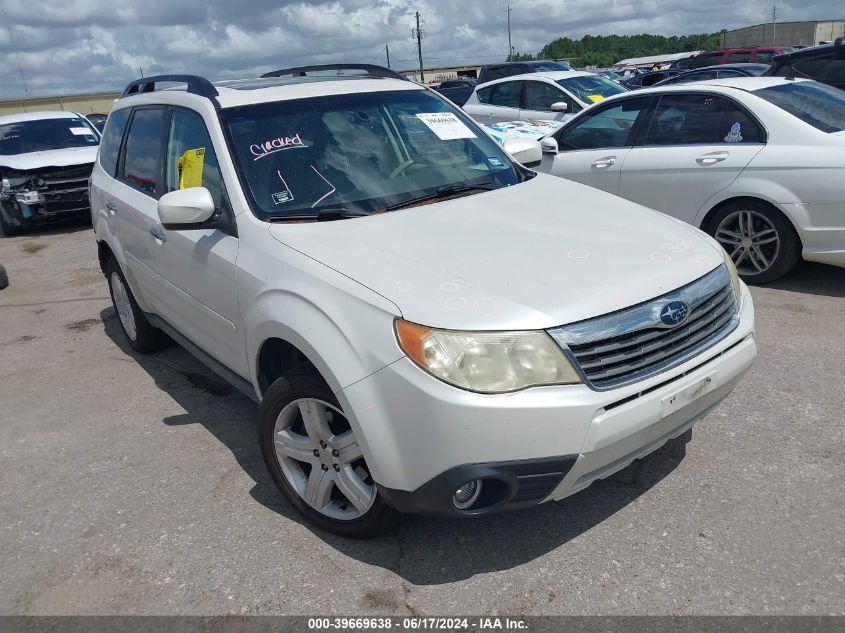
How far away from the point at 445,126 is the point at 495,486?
2.27 m

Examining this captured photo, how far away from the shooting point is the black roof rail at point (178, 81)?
380 cm

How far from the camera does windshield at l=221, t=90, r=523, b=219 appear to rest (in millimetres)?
3346

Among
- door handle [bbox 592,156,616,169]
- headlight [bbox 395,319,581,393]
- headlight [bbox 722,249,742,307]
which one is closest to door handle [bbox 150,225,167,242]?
headlight [bbox 395,319,581,393]

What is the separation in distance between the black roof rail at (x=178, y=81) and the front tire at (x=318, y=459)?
5.64 feet

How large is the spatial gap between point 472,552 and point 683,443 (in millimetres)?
1288

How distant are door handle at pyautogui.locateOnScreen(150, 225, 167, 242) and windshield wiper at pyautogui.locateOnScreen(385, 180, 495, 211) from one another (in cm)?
139

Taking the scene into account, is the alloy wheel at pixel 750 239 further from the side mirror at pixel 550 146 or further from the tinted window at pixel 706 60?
the tinted window at pixel 706 60

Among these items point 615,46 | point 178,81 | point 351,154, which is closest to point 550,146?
point 351,154

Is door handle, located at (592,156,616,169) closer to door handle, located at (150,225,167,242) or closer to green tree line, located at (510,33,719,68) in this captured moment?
door handle, located at (150,225,167,242)

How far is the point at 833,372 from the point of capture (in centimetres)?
419

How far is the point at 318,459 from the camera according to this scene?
2.93 metres

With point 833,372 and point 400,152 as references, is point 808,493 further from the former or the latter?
point 400,152

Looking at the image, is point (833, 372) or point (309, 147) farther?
point (833, 372)

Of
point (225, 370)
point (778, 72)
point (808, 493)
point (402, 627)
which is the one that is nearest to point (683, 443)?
point (808, 493)
